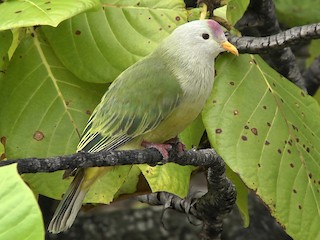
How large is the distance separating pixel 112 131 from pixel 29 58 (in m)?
0.29

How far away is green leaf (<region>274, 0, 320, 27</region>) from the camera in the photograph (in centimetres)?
271

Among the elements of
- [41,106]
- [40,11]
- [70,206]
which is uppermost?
[40,11]

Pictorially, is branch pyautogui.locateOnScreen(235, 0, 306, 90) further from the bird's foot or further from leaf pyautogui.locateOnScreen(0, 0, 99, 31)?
leaf pyautogui.locateOnScreen(0, 0, 99, 31)

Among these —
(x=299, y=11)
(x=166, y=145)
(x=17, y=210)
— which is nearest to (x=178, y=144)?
(x=166, y=145)

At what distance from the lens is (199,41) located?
194 cm

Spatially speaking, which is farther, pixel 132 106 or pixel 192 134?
pixel 192 134

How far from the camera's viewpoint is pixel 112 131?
185cm

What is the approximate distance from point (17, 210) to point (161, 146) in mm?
668

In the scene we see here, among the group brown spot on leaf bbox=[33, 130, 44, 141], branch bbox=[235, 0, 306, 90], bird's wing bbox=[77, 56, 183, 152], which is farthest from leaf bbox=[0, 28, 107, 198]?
branch bbox=[235, 0, 306, 90]

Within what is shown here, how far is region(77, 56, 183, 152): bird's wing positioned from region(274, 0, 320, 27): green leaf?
3.09 ft

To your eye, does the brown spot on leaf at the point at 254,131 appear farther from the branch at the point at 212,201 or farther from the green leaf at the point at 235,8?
the green leaf at the point at 235,8

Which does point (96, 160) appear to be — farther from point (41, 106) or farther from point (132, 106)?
point (41, 106)

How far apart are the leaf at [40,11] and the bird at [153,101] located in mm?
208

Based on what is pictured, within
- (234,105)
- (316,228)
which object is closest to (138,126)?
(234,105)
